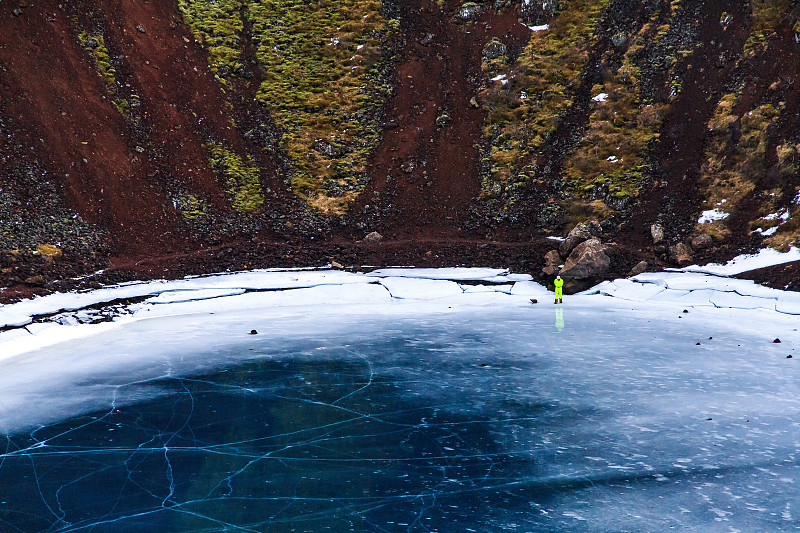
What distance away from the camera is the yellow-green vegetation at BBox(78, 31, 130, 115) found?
28172 millimetres

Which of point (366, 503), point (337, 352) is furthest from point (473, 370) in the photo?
point (366, 503)

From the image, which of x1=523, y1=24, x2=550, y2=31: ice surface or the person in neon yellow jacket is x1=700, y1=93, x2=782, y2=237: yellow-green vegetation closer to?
the person in neon yellow jacket

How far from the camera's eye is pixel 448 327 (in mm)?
16375

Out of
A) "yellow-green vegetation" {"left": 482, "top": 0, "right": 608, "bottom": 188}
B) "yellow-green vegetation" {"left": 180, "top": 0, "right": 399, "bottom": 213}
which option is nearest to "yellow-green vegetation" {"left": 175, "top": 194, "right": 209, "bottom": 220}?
"yellow-green vegetation" {"left": 180, "top": 0, "right": 399, "bottom": 213}

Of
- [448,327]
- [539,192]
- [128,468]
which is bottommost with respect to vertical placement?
[128,468]

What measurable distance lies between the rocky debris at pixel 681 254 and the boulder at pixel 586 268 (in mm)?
2372

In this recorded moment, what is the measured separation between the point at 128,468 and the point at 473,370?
6610mm

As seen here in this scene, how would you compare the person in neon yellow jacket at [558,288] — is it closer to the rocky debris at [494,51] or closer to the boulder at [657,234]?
the boulder at [657,234]

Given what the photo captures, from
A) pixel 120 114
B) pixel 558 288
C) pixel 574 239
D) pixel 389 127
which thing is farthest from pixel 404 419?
pixel 389 127

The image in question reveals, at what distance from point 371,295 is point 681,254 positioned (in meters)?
11.3

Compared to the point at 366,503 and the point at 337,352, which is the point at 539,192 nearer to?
the point at 337,352

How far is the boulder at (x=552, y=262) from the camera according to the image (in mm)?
22219

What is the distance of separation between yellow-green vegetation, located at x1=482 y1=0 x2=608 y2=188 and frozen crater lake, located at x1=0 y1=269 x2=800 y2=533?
43.7ft

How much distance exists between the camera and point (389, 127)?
105 ft
